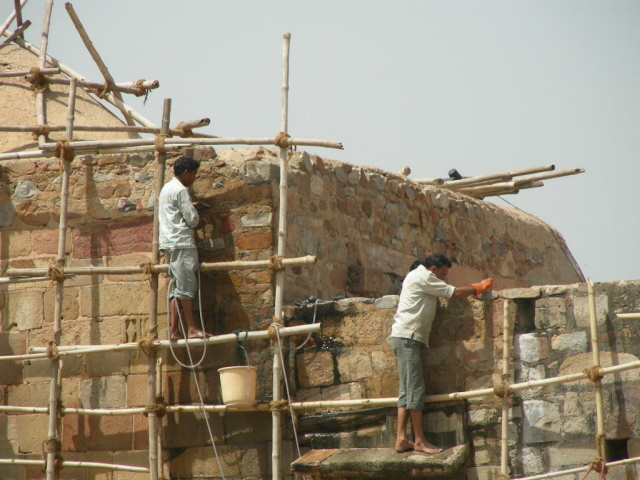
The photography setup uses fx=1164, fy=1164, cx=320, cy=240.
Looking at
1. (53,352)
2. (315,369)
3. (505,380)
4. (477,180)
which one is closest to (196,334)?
(315,369)

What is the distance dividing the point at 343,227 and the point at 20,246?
7.85 feet

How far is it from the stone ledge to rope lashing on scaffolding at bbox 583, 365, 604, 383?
2.93 feet

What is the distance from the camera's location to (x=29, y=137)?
9.88 meters

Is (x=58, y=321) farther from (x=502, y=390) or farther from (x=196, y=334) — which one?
(x=502, y=390)

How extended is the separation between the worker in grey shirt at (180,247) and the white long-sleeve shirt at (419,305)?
4.45ft

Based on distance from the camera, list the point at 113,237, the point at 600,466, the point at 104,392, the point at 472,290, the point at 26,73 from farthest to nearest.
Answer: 1. the point at 26,73
2. the point at 113,237
3. the point at 104,392
4. the point at 472,290
5. the point at 600,466

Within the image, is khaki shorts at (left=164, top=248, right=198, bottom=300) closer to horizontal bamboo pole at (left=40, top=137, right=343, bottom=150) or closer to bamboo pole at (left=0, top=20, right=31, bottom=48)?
horizontal bamboo pole at (left=40, top=137, right=343, bottom=150)

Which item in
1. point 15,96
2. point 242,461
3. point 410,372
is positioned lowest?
point 242,461

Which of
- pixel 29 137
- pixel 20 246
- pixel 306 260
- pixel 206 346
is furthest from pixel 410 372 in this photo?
pixel 29 137

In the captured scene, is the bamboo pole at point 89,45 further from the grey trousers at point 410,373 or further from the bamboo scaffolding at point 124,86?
the grey trousers at point 410,373

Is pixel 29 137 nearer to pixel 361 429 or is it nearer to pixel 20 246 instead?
pixel 20 246

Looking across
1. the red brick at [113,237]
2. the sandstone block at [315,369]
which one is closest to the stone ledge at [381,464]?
the sandstone block at [315,369]

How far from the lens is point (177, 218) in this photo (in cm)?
782

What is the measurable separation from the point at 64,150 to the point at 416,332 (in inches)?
112
